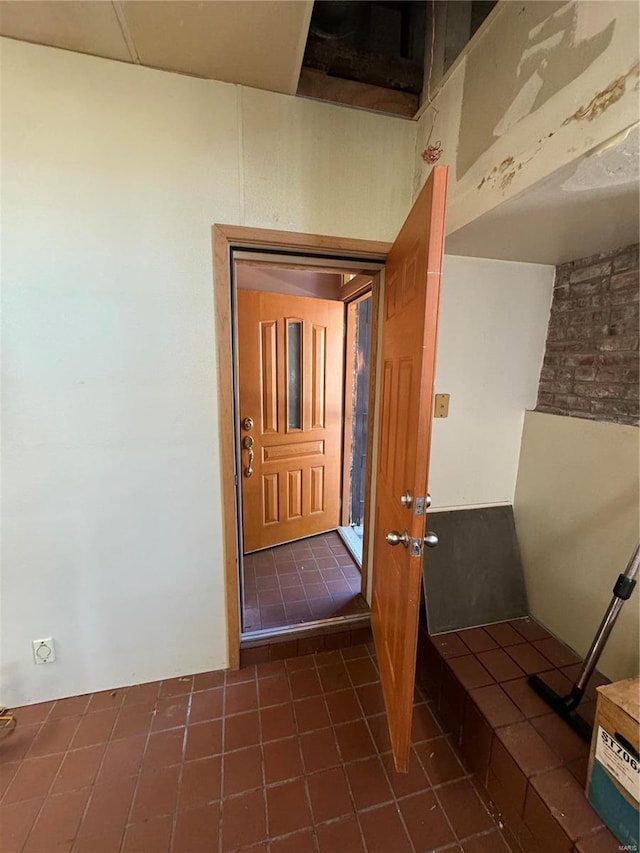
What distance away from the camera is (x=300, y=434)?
8.85ft

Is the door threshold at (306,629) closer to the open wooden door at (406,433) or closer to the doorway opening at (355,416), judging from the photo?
the open wooden door at (406,433)

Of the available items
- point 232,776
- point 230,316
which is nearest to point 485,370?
point 230,316

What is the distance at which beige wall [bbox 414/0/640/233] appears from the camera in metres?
0.78

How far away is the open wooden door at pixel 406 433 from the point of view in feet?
3.17

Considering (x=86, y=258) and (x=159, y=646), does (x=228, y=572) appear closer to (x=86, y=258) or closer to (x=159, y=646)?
(x=159, y=646)

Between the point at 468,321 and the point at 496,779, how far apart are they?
70.2 inches

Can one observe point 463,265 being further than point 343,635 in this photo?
No

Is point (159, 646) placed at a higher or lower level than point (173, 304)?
lower

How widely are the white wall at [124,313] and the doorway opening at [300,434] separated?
0.68 m

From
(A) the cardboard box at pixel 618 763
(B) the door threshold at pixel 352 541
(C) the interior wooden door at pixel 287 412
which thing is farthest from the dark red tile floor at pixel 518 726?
(C) the interior wooden door at pixel 287 412

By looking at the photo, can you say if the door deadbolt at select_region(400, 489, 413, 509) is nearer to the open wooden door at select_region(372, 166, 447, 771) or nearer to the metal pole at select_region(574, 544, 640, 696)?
the open wooden door at select_region(372, 166, 447, 771)

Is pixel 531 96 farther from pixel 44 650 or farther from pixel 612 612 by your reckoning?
pixel 44 650

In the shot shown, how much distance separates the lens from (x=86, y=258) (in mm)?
1278

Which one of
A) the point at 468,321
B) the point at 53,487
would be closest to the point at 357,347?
the point at 468,321
